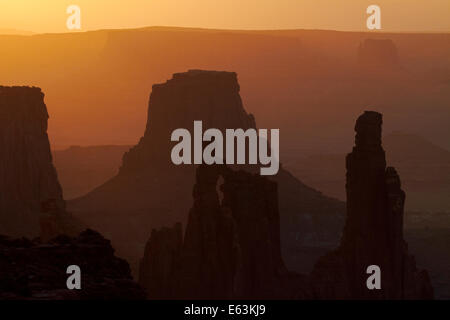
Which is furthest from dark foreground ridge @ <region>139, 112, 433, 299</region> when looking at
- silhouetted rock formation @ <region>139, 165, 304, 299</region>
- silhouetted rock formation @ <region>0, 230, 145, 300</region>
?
silhouetted rock formation @ <region>0, 230, 145, 300</region>

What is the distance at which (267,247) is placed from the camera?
152 metres

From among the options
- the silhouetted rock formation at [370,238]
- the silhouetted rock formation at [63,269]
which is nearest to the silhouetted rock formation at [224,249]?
the silhouetted rock formation at [370,238]

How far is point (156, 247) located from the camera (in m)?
152

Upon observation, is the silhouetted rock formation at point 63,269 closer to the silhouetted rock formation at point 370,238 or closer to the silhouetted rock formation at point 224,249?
the silhouetted rock formation at point 224,249

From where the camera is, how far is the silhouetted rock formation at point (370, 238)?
148 metres

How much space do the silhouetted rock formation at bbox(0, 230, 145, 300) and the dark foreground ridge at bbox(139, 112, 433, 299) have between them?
53.2 metres

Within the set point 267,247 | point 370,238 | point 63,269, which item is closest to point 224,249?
point 267,247

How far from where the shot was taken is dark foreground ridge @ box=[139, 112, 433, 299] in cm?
14575

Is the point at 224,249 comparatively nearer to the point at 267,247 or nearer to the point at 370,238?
the point at 267,247

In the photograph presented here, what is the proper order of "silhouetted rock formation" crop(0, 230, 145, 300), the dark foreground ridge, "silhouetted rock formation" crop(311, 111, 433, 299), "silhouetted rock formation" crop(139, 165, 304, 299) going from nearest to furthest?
1. "silhouetted rock formation" crop(0, 230, 145, 300)
2. "silhouetted rock formation" crop(139, 165, 304, 299)
3. the dark foreground ridge
4. "silhouetted rock formation" crop(311, 111, 433, 299)

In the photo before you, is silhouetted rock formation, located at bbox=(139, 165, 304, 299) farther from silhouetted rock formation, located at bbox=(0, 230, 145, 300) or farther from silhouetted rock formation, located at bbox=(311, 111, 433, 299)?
silhouetted rock formation, located at bbox=(0, 230, 145, 300)
